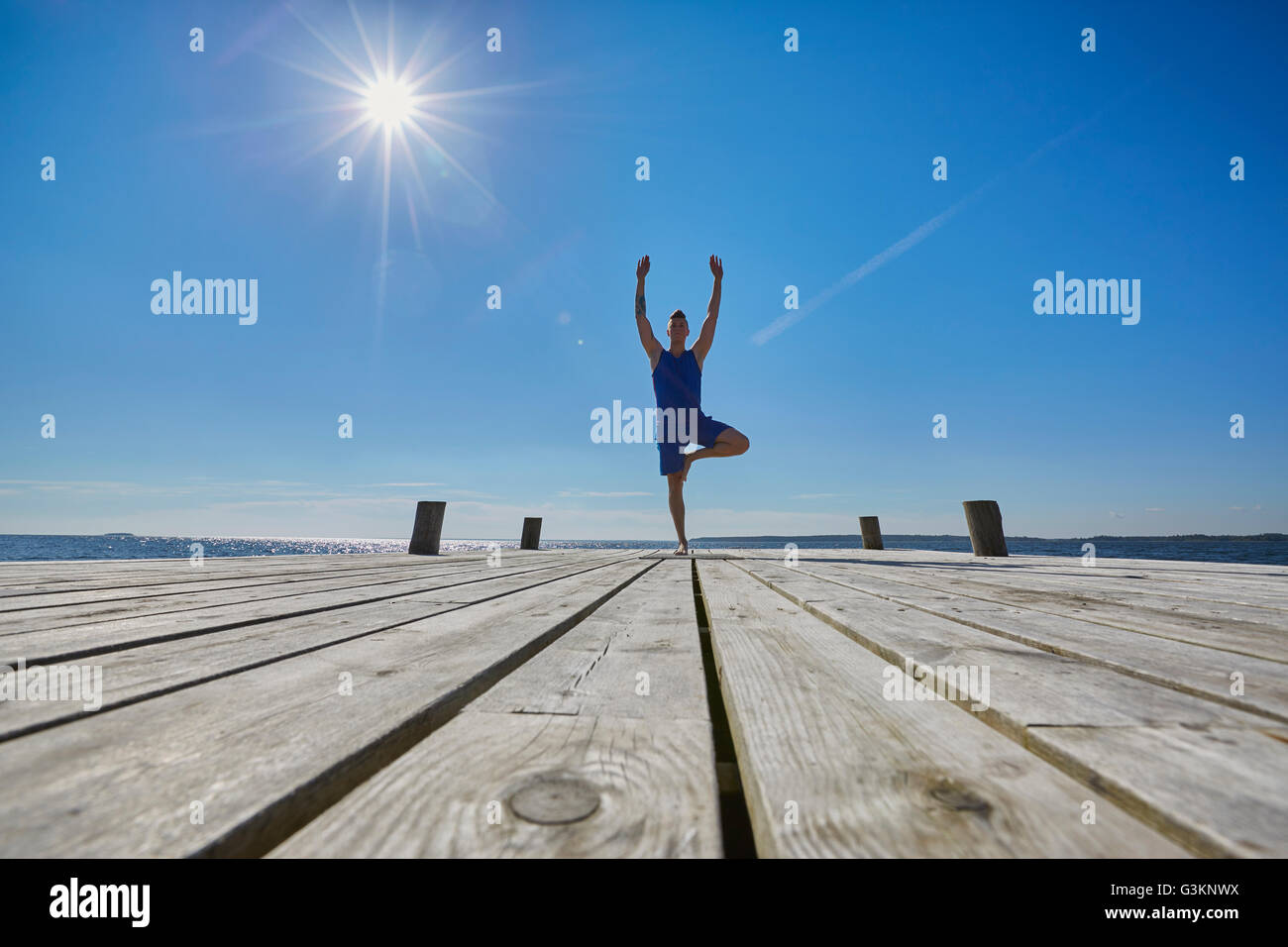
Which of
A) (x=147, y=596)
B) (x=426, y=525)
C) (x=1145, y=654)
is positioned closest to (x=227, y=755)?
(x=1145, y=654)

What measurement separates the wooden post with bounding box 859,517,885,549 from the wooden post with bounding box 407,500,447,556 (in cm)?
640

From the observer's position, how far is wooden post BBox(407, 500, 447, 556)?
732 cm

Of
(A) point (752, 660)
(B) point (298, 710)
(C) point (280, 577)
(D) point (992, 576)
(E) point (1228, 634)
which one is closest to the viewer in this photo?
(B) point (298, 710)

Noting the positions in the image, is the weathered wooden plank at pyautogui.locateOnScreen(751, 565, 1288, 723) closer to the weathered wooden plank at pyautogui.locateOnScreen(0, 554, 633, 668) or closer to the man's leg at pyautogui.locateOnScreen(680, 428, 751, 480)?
the weathered wooden plank at pyautogui.locateOnScreen(0, 554, 633, 668)

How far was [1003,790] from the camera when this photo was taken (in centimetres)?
57

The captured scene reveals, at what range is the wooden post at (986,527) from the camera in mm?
6469

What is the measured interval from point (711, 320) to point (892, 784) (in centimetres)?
616

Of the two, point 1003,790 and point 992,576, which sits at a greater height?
point 1003,790

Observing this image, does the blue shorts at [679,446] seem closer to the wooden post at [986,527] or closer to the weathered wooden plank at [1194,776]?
the wooden post at [986,527]

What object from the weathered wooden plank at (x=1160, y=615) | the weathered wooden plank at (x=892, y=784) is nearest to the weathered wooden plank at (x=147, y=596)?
the weathered wooden plank at (x=892, y=784)
